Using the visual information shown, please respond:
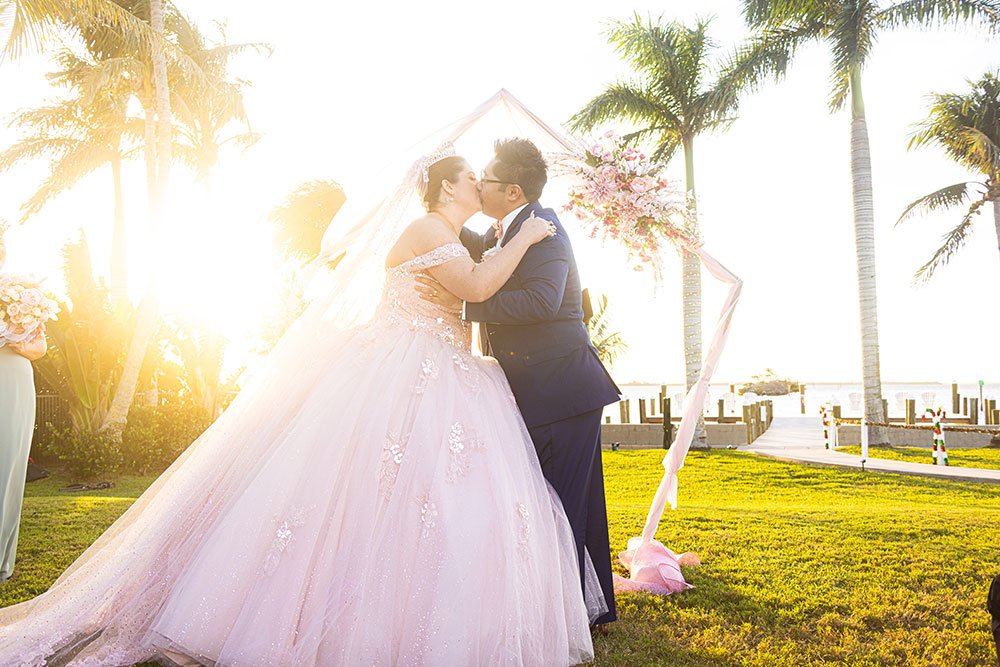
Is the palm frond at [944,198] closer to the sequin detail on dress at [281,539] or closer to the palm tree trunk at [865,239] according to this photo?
the palm tree trunk at [865,239]

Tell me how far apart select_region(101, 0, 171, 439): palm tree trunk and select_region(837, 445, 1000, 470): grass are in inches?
750

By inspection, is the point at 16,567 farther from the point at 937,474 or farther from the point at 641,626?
the point at 937,474

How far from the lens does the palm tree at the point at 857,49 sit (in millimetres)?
19062

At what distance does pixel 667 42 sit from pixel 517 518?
22198 millimetres

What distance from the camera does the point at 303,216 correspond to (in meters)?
31.1

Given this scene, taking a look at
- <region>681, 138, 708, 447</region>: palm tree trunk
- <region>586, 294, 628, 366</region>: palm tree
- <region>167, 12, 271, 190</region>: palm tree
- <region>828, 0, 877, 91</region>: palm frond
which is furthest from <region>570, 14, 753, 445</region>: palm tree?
<region>586, 294, 628, 366</region>: palm tree

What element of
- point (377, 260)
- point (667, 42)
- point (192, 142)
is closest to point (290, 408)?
point (377, 260)

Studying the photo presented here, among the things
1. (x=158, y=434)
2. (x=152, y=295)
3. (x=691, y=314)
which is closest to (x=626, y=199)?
(x=158, y=434)

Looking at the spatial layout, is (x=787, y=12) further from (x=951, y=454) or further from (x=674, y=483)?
(x=674, y=483)

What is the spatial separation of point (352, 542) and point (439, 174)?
7.43 feet

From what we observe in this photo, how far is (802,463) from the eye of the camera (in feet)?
55.8

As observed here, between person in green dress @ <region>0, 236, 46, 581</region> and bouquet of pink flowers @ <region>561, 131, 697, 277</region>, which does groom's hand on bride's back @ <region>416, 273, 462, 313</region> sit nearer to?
bouquet of pink flowers @ <region>561, 131, 697, 277</region>

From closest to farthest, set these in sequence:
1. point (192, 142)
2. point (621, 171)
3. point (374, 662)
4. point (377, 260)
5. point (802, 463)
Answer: point (374, 662), point (377, 260), point (621, 171), point (802, 463), point (192, 142)

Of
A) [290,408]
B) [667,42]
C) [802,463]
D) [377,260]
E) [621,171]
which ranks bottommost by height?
[802,463]
